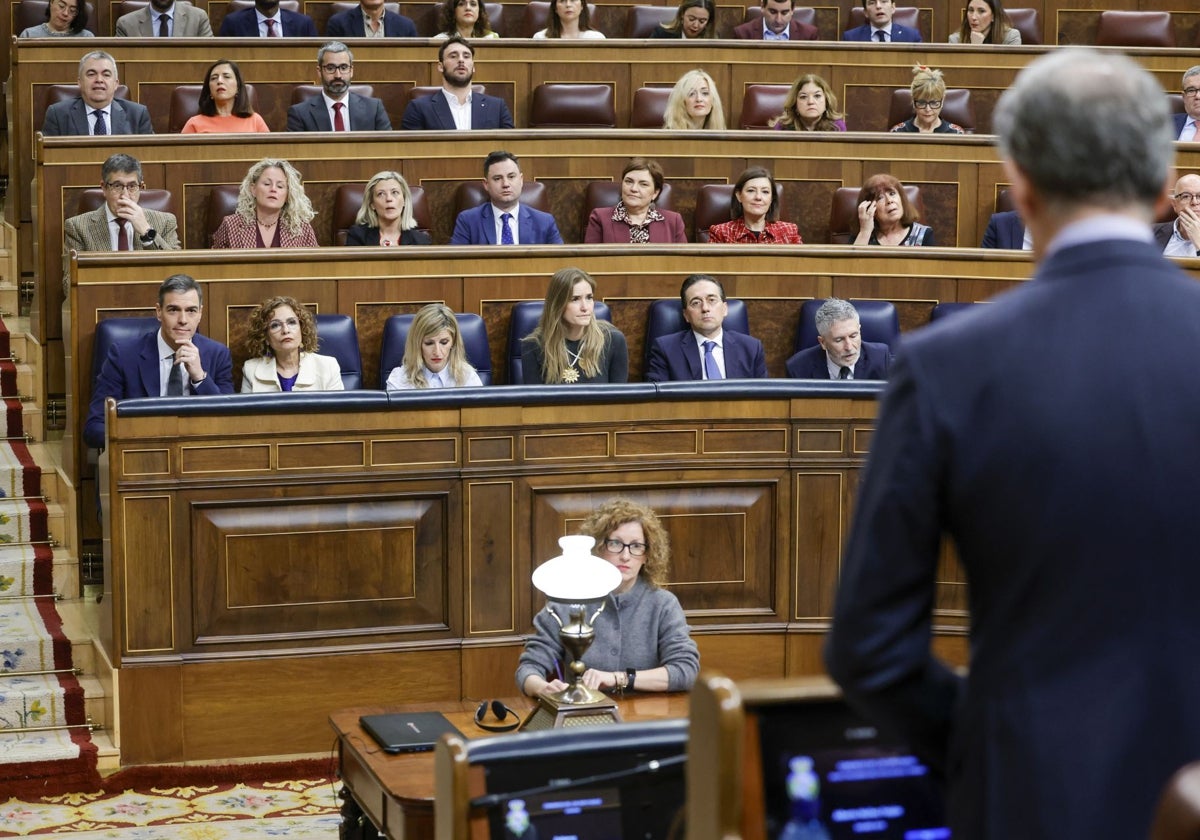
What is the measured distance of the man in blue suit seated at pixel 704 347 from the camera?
166 inches

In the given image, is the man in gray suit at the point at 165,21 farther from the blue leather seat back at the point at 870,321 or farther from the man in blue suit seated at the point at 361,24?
the blue leather seat back at the point at 870,321

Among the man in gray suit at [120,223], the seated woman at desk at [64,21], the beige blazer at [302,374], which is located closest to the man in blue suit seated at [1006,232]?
the beige blazer at [302,374]

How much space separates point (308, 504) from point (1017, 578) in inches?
109

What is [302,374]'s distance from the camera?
398cm

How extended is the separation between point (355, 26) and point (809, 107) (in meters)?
1.79

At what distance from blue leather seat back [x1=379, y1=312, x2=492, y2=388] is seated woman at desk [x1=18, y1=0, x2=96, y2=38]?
2.23m

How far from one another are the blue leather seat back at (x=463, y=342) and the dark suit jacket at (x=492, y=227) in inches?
19.7

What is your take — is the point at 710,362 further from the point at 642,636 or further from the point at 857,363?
the point at 642,636

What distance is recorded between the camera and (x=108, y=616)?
3518 mm

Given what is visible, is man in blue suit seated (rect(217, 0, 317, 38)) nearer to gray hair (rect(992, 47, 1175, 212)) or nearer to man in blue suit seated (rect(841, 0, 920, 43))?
man in blue suit seated (rect(841, 0, 920, 43))

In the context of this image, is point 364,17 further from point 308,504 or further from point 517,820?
point 517,820

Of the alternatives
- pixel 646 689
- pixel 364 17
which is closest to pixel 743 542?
pixel 646 689

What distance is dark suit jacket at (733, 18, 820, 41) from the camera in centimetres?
635

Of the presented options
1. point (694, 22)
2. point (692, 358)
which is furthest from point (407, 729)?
point (694, 22)
